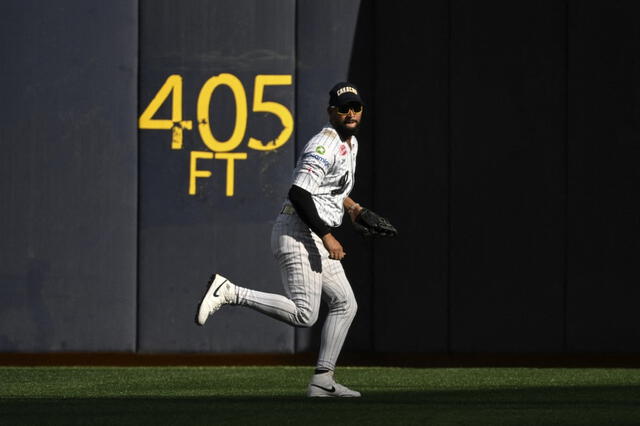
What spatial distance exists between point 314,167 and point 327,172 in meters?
0.11

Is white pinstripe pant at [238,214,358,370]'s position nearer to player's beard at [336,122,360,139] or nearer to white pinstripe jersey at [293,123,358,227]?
white pinstripe jersey at [293,123,358,227]

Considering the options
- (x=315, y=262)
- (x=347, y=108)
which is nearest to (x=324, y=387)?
(x=315, y=262)

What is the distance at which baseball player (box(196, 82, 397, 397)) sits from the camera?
6.98 meters

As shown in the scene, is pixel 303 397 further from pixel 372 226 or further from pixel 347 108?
pixel 347 108

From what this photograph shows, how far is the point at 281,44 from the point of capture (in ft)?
34.1

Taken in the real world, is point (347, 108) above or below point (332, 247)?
above

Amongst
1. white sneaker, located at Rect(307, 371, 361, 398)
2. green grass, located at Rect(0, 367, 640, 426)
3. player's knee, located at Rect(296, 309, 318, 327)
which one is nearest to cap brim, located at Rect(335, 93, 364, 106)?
player's knee, located at Rect(296, 309, 318, 327)

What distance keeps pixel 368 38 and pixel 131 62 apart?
189cm

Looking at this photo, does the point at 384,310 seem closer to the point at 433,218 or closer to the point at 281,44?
the point at 433,218

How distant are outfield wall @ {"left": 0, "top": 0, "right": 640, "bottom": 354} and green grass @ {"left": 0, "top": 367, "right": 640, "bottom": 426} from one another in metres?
0.47

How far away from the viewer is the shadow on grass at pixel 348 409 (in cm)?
590

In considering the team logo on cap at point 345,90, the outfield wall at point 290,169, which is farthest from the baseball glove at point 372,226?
the outfield wall at point 290,169

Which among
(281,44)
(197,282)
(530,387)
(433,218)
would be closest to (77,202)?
(197,282)

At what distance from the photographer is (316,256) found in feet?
23.2
